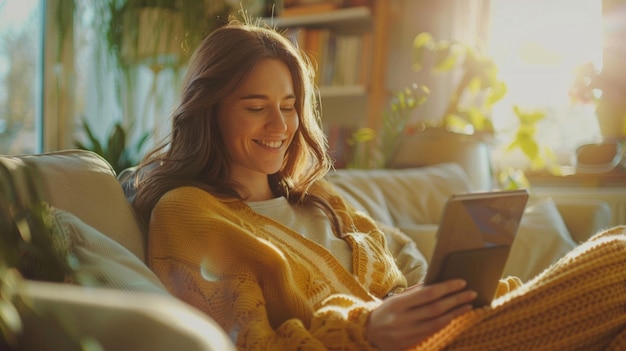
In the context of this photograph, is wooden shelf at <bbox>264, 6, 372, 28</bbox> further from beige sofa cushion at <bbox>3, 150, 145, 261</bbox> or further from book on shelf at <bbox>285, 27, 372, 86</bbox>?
beige sofa cushion at <bbox>3, 150, 145, 261</bbox>

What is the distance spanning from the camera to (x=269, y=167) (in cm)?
156

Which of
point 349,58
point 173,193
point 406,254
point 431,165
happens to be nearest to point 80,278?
point 173,193

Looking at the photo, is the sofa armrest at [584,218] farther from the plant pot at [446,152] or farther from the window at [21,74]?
the window at [21,74]

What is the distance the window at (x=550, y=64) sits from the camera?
11.5 feet

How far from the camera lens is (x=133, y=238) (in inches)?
52.7

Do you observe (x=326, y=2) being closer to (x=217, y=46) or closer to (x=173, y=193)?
(x=217, y=46)

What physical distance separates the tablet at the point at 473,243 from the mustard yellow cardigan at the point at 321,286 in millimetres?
43

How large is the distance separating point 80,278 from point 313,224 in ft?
2.39

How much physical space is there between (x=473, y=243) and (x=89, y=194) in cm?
67

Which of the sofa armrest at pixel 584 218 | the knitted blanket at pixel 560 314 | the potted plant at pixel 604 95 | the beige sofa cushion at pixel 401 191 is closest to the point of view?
the knitted blanket at pixel 560 314

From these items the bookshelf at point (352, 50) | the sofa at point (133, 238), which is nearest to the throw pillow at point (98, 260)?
the sofa at point (133, 238)

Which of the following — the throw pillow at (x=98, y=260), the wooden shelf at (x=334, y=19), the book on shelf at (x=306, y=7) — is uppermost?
the book on shelf at (x=306, y=7)

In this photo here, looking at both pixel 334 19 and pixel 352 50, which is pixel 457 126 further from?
pixel 334 19

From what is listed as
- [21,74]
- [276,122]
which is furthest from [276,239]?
[21,74]
